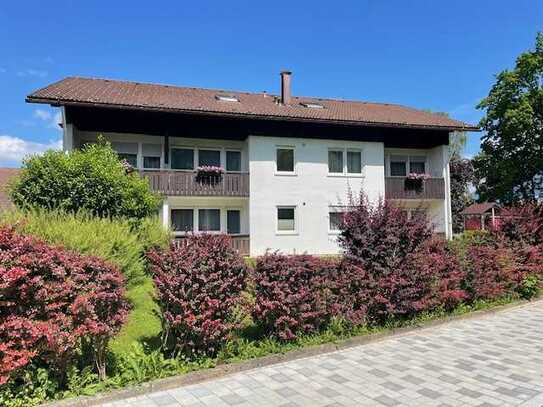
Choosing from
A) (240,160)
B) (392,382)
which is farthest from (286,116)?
(392,382)

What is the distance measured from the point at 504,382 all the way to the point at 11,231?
6.10 metres

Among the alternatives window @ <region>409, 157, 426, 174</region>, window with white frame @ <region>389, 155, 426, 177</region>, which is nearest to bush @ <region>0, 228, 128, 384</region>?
window with white frame @ <region>389, 155, 426, 177</region>

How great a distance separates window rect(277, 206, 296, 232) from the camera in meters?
21.6

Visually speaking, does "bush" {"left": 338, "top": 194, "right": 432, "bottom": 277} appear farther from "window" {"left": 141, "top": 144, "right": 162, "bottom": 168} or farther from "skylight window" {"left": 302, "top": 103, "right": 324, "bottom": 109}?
"skylight window" {"left": 302, "top": 103, "right": 324, "bottom": 109}

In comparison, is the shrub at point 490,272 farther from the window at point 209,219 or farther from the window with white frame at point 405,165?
the window with white frame at point 405,165

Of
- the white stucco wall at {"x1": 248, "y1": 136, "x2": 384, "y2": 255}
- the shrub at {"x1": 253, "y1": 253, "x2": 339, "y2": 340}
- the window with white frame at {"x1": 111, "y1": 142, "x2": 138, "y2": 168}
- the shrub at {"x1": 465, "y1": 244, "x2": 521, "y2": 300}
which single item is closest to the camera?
the shrub at {"x1": 253, "y1": 253, "x2": 339, "y2": 340}

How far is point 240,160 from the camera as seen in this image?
72.9ft

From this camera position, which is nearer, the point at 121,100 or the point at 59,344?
the point at 59,344

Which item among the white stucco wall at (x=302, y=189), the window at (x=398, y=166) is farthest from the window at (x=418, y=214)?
the window at (x=398, y=166)

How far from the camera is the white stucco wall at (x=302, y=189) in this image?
21.1m

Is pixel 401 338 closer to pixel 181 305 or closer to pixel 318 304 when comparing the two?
pixel 318 304

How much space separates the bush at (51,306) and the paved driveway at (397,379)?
87 cm

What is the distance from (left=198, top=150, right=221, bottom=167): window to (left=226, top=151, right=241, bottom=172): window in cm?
47

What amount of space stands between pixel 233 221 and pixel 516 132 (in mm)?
18124
